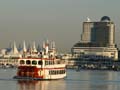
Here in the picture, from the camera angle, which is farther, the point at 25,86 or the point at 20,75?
the point at 20,75

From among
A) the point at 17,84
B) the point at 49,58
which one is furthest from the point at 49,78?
the point at 17,84

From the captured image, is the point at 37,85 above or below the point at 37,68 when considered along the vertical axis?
below

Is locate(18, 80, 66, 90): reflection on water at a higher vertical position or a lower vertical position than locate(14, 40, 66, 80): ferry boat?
lower

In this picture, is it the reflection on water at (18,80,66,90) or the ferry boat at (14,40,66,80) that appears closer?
the reflection on water at (18,80,66,90)

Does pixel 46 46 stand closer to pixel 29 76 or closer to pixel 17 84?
pixel 29 76

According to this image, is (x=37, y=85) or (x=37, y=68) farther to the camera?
(x=37, y=68)

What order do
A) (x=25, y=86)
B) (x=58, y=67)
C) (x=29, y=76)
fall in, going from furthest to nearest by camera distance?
(x=58, y=67) < (x=29, y=76) < (x=25, y=86)

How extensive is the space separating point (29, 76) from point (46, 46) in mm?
11709

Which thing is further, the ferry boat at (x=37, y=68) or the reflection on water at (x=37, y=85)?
the ferry boat at (x=37, y=68)

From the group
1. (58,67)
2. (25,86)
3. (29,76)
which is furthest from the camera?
(58,67)

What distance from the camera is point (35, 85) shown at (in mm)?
106938

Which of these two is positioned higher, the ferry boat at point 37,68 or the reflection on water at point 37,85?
the ferry boat at point 37,68

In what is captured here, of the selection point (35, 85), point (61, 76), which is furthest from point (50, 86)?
point (61, 76)

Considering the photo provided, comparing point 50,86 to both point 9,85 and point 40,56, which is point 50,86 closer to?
point 9,85
